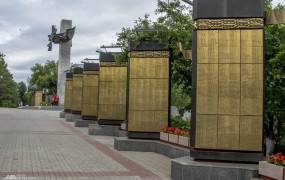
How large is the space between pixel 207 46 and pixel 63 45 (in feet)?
154

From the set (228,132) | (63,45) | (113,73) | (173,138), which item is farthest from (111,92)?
(63,45)

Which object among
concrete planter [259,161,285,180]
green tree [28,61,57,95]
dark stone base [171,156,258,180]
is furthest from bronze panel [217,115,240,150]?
green tree [28,61,57,95]

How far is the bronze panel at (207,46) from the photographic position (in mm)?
10164

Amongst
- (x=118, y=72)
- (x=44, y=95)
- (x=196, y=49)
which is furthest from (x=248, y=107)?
(x=44, y=95)

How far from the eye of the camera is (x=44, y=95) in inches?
3056

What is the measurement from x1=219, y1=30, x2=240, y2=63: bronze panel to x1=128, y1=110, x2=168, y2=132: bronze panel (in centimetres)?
563

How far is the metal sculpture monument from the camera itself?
54634 millimetres

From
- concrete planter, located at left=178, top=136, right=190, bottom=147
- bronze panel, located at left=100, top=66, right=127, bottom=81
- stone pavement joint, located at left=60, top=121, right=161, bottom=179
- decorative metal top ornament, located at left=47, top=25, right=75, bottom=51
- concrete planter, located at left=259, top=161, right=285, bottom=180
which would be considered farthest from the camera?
decorative metal top ornament, located at left=47, top=25, right=75, bottom=51

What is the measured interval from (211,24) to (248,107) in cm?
185

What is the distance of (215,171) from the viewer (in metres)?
9.44

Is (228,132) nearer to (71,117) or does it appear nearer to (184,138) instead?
(184,138)

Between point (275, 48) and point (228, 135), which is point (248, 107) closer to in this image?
point (228, 135)

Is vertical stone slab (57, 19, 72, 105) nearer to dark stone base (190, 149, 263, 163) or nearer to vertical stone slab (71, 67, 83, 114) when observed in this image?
vertical stone slab (71, 67, 83, 114)

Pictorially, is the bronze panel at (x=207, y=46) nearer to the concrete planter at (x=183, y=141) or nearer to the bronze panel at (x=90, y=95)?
the concrete planter at (x=183, y=141)
